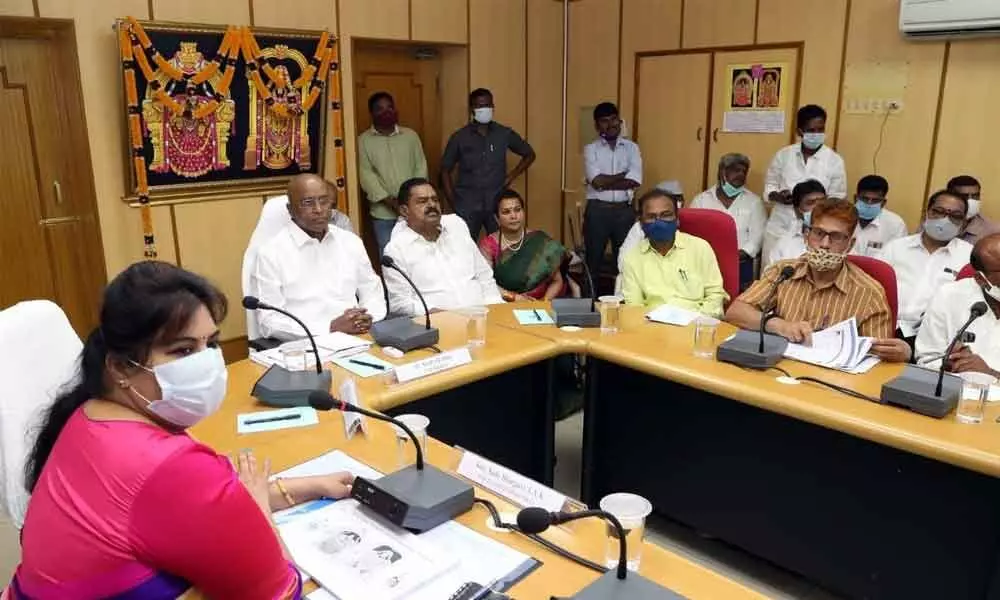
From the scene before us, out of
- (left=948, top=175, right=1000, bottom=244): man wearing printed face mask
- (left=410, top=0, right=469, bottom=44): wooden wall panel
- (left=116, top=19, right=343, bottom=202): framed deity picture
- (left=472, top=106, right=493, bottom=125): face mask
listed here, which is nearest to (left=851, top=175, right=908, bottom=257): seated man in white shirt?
(left=948, top=175, right=1000, bottom=244): man wearing printed face mask

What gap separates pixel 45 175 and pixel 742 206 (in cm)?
413

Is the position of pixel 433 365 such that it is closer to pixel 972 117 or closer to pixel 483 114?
pixel 483 114

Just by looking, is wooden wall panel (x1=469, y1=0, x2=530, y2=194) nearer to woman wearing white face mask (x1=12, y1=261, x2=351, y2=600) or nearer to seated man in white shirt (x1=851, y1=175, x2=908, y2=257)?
seated man in white shirt (x1=851, y1=175, x2=908, y2=257)

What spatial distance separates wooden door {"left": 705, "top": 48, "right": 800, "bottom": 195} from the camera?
492 centimetres

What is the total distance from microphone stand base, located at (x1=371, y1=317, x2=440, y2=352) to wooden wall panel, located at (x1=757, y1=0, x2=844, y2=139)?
3529 millimetres

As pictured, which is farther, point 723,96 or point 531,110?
point 531,110

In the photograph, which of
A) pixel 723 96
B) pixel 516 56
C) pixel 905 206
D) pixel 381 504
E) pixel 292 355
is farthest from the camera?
pixel 516 56

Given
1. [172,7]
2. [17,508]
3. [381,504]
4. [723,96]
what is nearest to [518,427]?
[381,504]

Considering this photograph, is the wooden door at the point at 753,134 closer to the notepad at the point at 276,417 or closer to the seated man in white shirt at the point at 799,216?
the seated man in white shirt at the point at 799,216

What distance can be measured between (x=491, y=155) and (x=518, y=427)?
3.00 meters

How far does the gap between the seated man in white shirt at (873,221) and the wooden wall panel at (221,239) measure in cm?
354

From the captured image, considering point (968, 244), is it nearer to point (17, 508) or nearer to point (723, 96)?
point (723, 96)

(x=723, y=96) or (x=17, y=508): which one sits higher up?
(x=723, y=96)

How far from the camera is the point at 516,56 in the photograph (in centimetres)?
569
